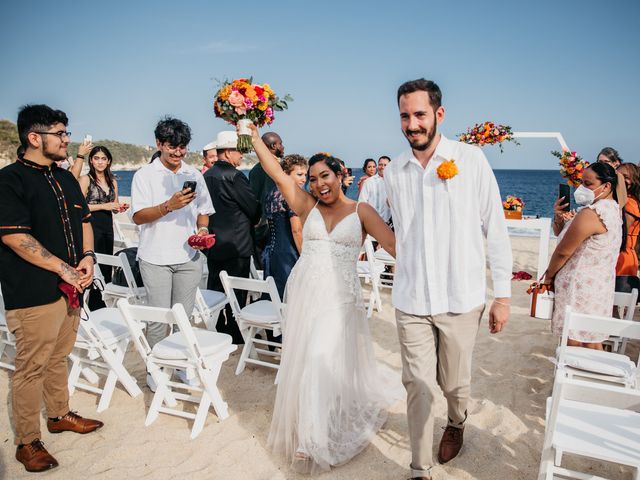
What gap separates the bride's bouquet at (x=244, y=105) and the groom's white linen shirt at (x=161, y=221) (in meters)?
1.10

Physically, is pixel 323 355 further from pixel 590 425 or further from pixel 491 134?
pixel 491 134

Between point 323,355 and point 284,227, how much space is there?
6.04 feet

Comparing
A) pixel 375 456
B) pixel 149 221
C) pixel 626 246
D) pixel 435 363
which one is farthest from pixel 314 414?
pixel 626 246

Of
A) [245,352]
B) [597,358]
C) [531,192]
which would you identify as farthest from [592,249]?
[531,192]

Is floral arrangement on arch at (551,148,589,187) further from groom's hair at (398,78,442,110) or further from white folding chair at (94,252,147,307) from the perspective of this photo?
white folding chair at (94,252,147,307)

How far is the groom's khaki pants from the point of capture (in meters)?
2.71

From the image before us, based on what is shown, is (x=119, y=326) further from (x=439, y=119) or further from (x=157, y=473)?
(x=439, y=119)

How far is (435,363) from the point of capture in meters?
2.82

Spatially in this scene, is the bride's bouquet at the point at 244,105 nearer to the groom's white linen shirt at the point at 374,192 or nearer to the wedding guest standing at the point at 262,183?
the wedding guest standing at the point at 262,183

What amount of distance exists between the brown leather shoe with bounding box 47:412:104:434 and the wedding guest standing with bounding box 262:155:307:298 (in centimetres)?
218

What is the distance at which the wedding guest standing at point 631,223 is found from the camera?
4809 mm

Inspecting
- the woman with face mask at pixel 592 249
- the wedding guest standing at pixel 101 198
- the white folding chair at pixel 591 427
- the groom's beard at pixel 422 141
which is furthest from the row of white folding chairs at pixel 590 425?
the wedding guest standing at pixel 101 198

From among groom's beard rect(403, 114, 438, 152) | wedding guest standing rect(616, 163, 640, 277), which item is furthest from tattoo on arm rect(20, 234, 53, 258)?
wedding guest standing rect(616, 163, 640, 277)

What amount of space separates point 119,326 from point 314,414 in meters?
2.18
